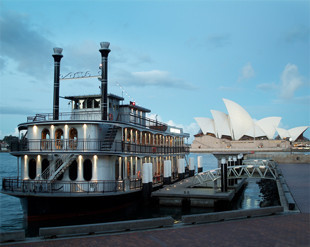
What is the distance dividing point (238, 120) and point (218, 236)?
11725 cm

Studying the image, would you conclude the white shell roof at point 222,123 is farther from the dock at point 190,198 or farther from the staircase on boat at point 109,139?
the staircase on boat at point 109,139

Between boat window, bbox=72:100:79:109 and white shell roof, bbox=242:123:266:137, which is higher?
white shell roof, bbox=242:123:266:137

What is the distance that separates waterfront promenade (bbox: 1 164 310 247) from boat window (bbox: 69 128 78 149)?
30.6 feet

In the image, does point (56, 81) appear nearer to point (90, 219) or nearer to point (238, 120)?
point (90, 219)

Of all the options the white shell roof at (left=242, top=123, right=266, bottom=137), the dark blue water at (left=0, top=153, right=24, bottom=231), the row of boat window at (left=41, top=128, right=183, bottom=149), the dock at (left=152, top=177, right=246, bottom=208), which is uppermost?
the white shell roof at (left=242, top=123, right=266, bottom=137)

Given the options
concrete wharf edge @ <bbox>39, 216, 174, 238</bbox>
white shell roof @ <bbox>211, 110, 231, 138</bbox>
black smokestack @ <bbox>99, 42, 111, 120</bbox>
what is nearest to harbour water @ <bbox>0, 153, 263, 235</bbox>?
black smokestack @ <bbox>99, 42, 111, 120</bbox>

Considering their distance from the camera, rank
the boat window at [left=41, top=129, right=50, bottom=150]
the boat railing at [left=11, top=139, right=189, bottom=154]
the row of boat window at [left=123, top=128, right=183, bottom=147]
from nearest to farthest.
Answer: the boat railing at [left=11, top=139, right=189, bottom=154]
the boat window at [left=41, top=129, right=50, bottom=150]
the row of boat window at [left=123, top=128, right=183, bottom=147]

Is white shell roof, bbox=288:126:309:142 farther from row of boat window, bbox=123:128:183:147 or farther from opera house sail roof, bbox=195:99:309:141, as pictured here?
row of boat window, bbox=123:128:183:147

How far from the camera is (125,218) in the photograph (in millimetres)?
20406

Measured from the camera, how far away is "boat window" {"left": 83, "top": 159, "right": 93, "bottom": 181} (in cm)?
1984

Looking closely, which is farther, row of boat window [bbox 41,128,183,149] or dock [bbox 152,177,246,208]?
dock [bbox 152,177,246,208]

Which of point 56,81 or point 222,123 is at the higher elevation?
point 222,123

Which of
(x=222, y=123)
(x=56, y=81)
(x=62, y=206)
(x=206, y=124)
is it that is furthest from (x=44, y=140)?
→ (x=206, y=124)

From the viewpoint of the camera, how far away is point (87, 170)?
19.9 meters
